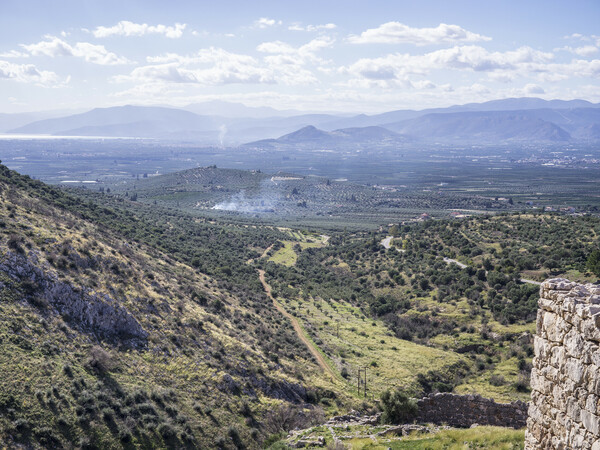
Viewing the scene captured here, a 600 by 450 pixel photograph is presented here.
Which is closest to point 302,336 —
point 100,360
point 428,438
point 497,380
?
point 497,380

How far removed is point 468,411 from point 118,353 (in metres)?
15.9

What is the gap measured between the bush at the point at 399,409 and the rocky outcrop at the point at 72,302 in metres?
12.9

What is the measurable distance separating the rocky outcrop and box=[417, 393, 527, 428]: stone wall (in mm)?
14652

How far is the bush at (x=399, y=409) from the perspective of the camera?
20.5 m

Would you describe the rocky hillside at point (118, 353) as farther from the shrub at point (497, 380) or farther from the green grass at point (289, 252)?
the green grass at point (289, 252)

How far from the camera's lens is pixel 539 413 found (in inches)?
300

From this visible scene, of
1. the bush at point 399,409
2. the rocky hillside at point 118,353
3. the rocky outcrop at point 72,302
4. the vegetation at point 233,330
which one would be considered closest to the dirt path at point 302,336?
the vegetation at point 233,330

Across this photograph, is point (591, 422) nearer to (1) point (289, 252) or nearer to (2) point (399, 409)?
(2) point (399, 409)

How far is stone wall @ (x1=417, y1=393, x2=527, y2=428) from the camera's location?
1802 cm

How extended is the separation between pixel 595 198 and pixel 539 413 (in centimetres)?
17670

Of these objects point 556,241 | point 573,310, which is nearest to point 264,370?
point 573,310

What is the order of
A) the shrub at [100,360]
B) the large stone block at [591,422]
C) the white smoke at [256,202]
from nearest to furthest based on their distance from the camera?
the large stone block at [591,422] → the shrub at [100,360] → the white smoke at [256,202]

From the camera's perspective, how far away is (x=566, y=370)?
6926 millimetres

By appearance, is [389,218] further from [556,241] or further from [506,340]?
[506,340]
